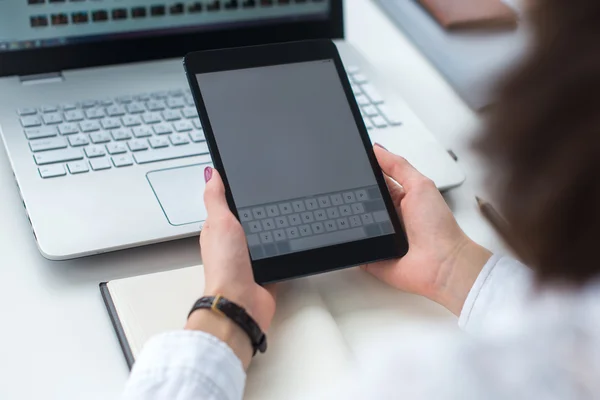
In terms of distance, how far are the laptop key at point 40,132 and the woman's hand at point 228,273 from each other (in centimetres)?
22

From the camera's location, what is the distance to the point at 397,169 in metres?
0.68

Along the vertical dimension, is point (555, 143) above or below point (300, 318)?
above

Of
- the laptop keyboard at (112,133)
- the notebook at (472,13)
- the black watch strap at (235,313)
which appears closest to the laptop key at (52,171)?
the laptop keyboard at (112,133)

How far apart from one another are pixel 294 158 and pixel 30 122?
0.93ft

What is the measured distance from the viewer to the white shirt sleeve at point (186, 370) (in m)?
0.49

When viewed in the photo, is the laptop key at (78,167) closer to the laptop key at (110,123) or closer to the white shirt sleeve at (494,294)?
the laptop key at (110,123)

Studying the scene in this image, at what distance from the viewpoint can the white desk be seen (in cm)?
57

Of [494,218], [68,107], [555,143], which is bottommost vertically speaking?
[494,218]

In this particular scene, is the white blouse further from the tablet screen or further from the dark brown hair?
the tablet screen

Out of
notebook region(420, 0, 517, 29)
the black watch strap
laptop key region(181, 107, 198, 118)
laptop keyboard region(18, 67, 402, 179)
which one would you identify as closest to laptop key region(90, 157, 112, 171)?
laptop keyboard region(18, 67, 402, 179)

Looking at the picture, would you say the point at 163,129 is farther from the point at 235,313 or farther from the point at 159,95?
the point at 235,313

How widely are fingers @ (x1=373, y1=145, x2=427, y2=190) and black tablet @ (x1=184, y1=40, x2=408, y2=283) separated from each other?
0.4 inches

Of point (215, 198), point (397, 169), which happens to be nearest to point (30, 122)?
point (215, 198)

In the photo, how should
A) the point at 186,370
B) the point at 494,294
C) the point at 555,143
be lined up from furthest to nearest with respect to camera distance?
1. the point at 494,294
2. the point at 186,370
3. the point at 555,143
